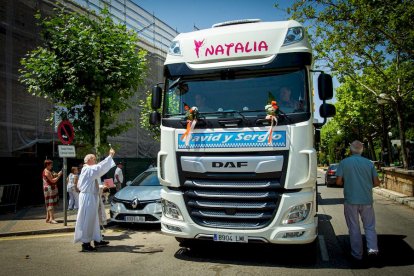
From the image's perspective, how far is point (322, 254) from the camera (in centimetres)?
652

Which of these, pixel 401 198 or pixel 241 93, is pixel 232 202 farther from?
pixel 401 198

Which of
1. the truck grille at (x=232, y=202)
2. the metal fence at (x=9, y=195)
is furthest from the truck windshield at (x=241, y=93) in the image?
the metal fence at (x=9, y=195)

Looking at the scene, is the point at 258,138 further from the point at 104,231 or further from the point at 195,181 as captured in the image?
the point at 104,231

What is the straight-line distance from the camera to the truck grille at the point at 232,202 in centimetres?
551

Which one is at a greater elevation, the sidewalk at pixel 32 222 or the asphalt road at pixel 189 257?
the asphalt road at pixel 189 257

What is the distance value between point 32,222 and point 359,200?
8.99 meters

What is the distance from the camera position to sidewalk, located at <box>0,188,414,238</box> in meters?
9.32

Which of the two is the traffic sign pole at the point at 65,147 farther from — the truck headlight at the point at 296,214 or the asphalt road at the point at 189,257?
the truck headlight at the point at 296,214

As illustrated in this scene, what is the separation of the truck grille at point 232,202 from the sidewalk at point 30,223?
16.8 ft

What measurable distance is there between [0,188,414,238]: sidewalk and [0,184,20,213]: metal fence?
0.34 meters

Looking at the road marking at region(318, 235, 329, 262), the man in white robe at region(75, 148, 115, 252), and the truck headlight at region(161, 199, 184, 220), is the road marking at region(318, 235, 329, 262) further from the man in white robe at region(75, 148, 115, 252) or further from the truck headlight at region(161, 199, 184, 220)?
the man in white robe at region(75, 148, 115, 252)

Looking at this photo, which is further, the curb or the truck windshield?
the curb

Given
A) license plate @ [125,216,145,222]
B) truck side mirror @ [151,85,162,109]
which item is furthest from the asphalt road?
truck side mirror @ [151,85,162,109]

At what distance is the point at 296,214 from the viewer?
18.0ft
